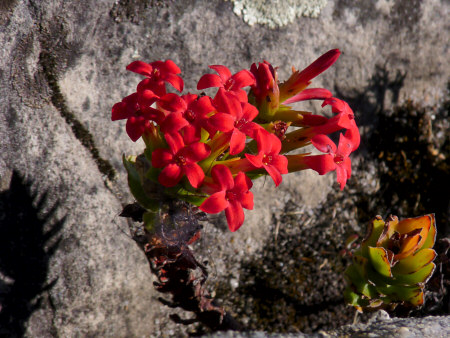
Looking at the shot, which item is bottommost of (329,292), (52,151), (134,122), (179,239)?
(329,292)

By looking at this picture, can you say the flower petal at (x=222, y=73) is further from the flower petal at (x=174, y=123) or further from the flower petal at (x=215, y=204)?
the flower petal at (x=215, y=204)

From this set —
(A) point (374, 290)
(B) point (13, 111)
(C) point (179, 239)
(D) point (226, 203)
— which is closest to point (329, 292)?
(A) point (374, 290)

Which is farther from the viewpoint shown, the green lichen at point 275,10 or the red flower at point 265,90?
the green lichen at point 275,10

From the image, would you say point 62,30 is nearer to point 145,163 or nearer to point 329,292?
point 145,163

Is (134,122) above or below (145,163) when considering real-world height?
above

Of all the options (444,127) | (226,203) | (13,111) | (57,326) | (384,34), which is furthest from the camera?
(444,127)

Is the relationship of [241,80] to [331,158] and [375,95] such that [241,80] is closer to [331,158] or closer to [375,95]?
[331,158]

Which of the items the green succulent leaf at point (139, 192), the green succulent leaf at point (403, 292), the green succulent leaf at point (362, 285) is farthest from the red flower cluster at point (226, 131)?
the green succulent leaf at point (403, 292)

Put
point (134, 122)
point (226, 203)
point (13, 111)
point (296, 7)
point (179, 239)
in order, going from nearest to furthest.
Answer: point (226, 203)
point (134, 122)
point (179, 239)
point (13, 111)
point (296, 7)
